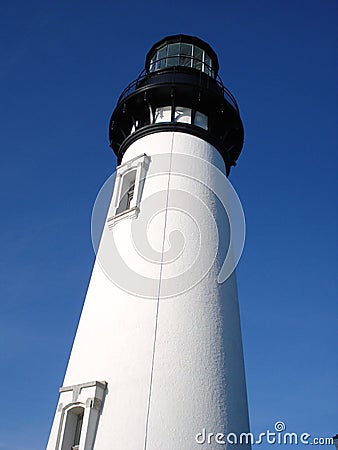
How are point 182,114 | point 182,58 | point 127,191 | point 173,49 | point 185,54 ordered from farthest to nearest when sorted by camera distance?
point 173,49 → point 185,54 → point 182,58 → point 182,114 → point 127,191

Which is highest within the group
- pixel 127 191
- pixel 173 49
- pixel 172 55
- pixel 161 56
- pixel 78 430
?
pixel 173 49

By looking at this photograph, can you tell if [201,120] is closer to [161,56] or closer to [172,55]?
[172,55]

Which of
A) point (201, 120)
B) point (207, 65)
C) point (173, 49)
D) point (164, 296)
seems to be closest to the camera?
point (164, 296)

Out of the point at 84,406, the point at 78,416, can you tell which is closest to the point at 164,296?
the point at 84,406

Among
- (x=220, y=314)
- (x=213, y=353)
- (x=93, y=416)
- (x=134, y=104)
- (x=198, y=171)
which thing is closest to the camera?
(x=93, y=416)

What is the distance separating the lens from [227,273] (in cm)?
1027

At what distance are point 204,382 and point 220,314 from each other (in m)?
1.51

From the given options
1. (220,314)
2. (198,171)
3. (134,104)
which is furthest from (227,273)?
(134,104)

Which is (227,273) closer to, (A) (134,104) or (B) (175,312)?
(B) (175,312)

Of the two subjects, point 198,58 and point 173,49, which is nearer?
point 198,58

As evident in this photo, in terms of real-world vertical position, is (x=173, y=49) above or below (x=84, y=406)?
above

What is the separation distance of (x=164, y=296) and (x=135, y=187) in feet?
9.96

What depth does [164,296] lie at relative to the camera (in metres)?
9.16

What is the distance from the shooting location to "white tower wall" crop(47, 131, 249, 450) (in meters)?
7.87
